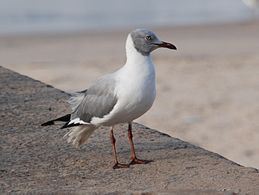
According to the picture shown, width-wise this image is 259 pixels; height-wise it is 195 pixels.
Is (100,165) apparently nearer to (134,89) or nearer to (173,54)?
(134,89)

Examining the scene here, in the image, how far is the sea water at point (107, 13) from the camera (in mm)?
24328

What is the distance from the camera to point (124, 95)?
5664 millimetres

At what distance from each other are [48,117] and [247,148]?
362 cm

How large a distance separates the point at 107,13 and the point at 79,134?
21.0 m

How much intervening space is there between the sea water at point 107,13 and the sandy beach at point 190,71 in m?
1.22

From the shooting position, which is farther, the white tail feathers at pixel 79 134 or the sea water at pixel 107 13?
the sea water at pixel 107 13

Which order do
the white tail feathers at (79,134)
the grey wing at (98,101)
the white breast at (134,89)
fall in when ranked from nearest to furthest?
the white breast at (134,89) < the grey wing at (98,101) < the white tail feathers at (79,134)

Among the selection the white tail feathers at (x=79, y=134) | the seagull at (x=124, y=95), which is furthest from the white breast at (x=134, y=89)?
the white tail feathers at (x=79, y=134)

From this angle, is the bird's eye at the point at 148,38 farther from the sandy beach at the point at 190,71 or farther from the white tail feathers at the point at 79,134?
the sandy beach at the point at 190,71

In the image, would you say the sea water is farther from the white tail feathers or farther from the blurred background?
the white tail feathers

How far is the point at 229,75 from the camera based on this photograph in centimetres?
1500

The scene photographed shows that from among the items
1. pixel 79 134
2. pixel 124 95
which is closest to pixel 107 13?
pixel 79 134

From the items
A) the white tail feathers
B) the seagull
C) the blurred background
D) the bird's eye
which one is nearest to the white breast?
the seagull

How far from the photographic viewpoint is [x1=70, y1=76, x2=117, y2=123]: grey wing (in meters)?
5.80
